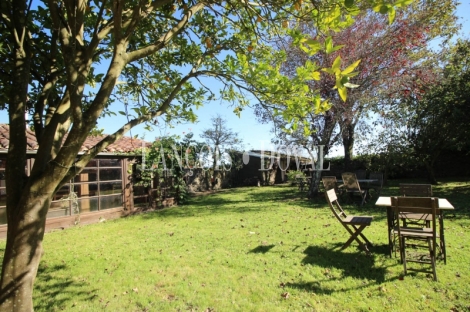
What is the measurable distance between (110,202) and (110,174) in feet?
3.63

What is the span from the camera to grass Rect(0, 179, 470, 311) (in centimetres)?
339

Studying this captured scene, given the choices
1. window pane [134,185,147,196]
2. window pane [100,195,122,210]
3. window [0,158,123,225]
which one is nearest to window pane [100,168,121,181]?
window [0,158,123,225]

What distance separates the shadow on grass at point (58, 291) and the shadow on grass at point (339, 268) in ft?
9.73

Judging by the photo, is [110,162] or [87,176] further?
[110,162]

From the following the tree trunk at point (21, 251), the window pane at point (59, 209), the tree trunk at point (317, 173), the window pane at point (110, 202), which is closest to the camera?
the tree trunk at point (21, 251)

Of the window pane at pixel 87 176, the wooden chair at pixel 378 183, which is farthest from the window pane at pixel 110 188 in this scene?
the wooden chair at pixel 378 183

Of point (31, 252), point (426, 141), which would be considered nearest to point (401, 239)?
point (31, 252)

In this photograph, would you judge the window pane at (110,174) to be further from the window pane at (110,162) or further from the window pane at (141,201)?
the window pane at (141,201)

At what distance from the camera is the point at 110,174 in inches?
418

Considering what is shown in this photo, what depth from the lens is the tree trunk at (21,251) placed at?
1812 millimetres

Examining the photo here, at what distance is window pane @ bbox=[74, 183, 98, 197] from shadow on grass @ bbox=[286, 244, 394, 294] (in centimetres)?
819

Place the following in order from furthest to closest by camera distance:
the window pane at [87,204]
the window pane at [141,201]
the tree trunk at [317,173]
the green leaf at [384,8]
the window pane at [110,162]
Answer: the tree trunk at [317,173]
the window pane at [141,201]
the window pane at [110,162]
the window pane at [87,204]
the green leaf at [384,8]

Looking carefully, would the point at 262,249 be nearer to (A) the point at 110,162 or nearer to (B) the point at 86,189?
(B) the point at 86,189

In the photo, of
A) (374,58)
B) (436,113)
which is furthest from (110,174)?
(436,113)
